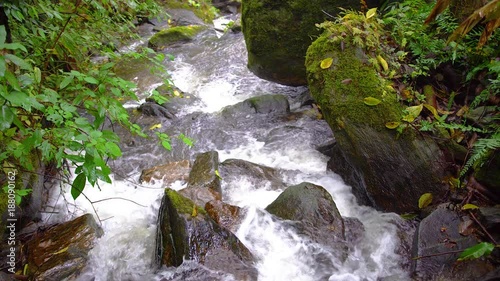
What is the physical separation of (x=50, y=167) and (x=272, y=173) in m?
3.23

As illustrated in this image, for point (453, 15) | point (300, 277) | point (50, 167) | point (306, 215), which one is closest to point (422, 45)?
point (453, 15)

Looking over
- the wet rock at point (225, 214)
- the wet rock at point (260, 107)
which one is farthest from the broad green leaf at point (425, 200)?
the wet rock at point (260, 107)

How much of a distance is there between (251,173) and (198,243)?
6.21ft

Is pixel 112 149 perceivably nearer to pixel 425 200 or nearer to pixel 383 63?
pixel 425 200

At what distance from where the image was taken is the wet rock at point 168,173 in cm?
521

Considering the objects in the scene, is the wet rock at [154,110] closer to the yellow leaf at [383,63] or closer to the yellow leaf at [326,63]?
the yellow leaf at [326,63]

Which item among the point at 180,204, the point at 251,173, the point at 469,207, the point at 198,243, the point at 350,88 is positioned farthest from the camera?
the point at 251,173

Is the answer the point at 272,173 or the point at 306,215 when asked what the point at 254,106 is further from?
the point at 306,215

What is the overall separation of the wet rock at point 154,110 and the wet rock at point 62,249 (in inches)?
137

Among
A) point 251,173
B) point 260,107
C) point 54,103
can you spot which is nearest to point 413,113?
point 251,173

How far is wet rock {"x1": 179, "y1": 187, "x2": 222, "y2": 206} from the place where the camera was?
4.30 m

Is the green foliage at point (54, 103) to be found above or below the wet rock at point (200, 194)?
above

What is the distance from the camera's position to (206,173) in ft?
16.2

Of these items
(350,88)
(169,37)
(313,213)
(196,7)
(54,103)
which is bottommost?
(313,213)
